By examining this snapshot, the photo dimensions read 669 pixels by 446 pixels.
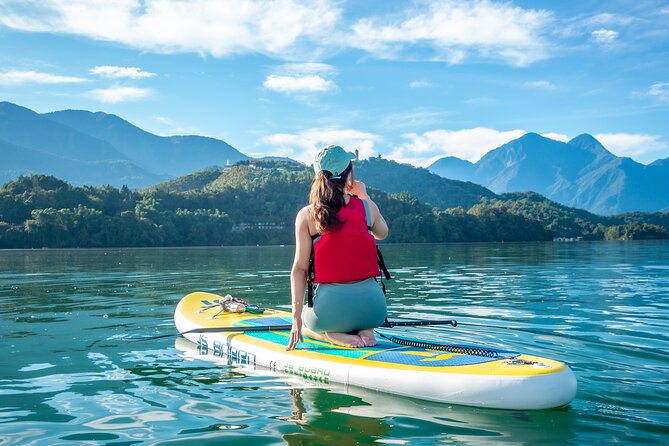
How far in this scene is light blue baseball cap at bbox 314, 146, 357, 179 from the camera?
6.61 metres

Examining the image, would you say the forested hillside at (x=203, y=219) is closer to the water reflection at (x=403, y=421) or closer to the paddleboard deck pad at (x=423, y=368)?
the paddleboard deck pad at (x=423, y=368)

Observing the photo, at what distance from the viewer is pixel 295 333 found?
6910 mm

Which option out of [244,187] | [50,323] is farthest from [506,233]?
[50,323]

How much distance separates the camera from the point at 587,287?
60.9 ft

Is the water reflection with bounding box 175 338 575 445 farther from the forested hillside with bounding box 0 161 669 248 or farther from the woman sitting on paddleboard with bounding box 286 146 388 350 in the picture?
the forested hillside with bounding box 0 161 669 248

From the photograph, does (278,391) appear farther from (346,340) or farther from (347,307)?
(347,307)

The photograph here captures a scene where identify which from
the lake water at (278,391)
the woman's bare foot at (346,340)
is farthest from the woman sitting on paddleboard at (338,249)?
the lake water at (278,391)

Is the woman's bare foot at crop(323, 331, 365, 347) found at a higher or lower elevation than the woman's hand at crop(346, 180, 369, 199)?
lower

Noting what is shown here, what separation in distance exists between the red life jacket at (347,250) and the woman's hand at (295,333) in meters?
0.49

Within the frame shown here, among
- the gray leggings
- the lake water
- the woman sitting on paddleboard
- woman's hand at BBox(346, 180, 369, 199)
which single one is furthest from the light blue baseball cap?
the lake water

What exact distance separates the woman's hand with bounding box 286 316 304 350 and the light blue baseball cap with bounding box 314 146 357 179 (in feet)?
5.17

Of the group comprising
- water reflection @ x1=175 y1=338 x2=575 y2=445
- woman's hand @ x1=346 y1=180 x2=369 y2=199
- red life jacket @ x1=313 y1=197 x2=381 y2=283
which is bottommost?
water reflection @ x1=175 y1=338 x2=575 y2=445

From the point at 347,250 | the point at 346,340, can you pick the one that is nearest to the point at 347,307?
the point at 346,340

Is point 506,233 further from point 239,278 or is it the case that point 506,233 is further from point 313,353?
point 313,353
